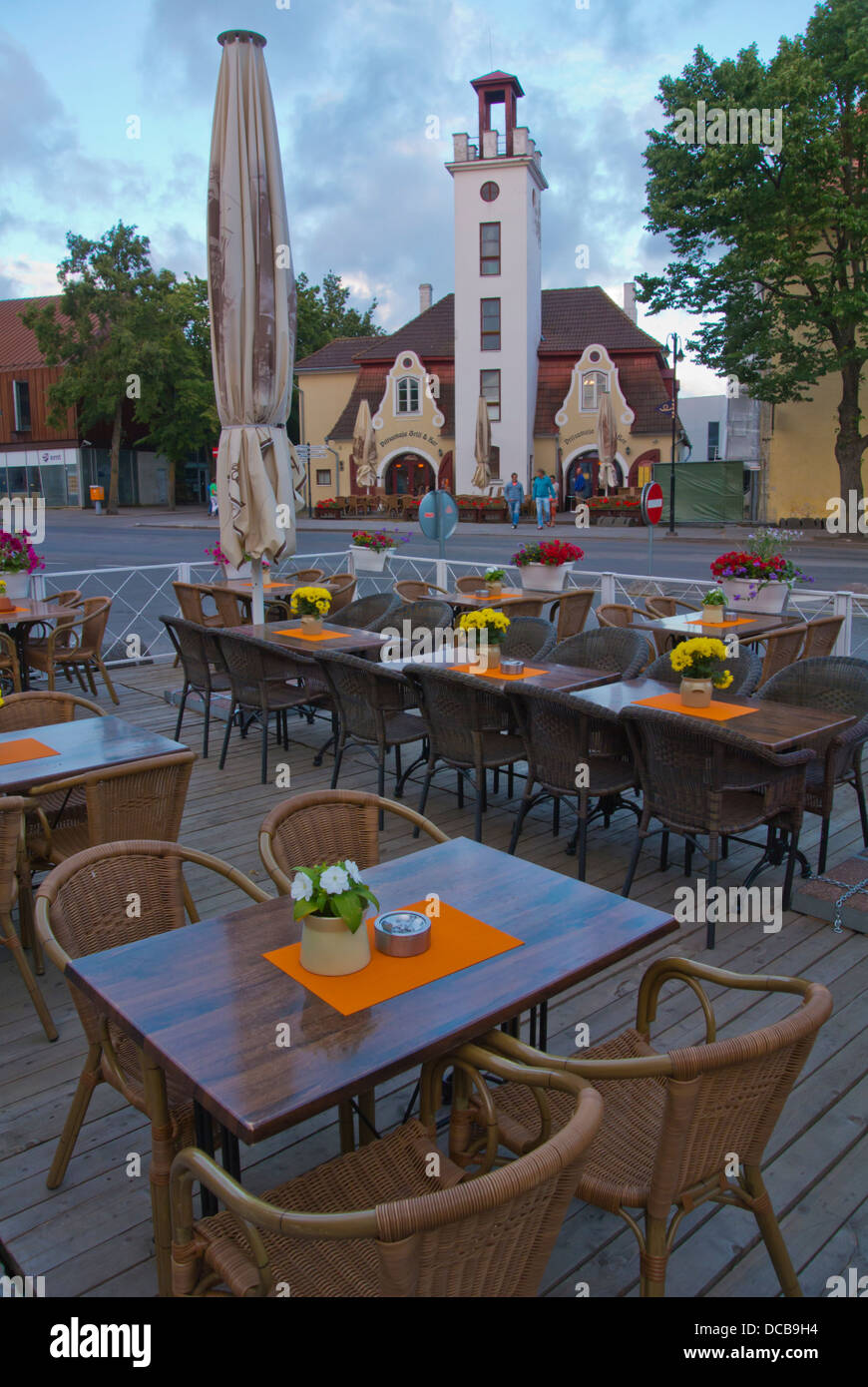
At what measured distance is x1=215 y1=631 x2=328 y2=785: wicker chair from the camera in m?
5.96

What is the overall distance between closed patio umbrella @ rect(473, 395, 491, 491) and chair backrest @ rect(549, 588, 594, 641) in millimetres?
24370

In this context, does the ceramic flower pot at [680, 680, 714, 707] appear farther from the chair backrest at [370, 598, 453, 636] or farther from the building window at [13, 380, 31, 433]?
the building window at [13, 380, 31, 433]

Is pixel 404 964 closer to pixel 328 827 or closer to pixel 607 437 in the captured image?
pixel 328 827

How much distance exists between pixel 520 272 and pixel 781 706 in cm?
3171

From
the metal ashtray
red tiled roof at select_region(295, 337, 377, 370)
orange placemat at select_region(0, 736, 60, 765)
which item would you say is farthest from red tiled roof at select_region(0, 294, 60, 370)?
the metal ashtray

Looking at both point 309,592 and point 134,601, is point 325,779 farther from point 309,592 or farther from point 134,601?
point 134,601

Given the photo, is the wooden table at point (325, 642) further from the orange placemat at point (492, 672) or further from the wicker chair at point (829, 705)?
the wicker chair at point (829, 705)

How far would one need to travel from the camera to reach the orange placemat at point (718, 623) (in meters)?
6.47

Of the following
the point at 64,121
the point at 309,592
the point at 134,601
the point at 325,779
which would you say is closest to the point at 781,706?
the point at 325,779

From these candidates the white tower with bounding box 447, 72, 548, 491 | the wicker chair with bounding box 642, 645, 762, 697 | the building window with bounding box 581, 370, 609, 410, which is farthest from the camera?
the building window with bounding box 581, 370, 609, 410

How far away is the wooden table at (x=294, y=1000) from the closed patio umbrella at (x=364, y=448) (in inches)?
1302

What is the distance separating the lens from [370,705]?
532 centimetres

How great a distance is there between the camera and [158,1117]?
6.78ft
